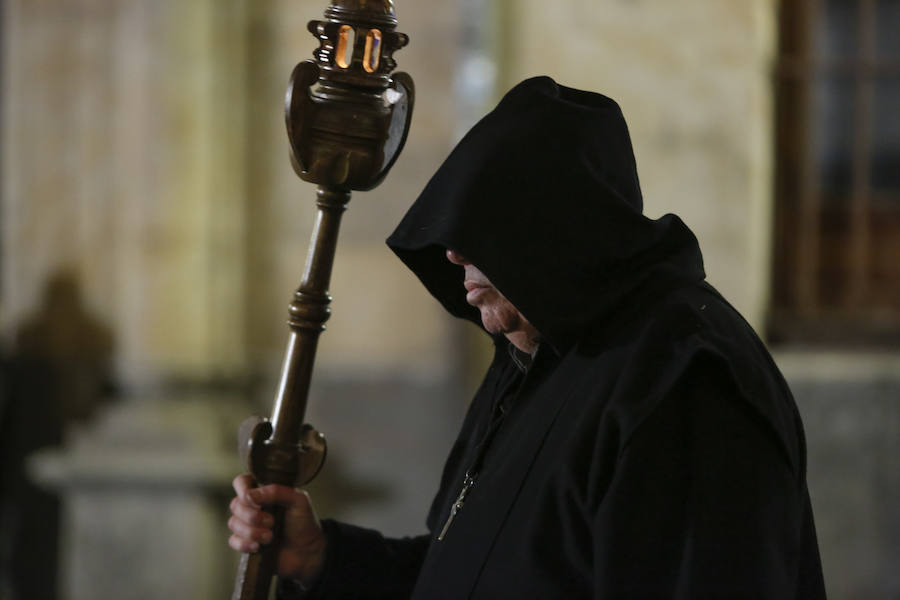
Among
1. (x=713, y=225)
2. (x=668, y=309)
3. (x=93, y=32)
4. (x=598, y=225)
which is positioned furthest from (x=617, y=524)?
(x=93, y=32)

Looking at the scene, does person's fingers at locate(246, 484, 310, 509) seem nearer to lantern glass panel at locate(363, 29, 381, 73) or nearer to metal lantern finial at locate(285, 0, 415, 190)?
metal lantern finial at locate(285, 0, 415, 190)

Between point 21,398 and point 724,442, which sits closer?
point 724,442

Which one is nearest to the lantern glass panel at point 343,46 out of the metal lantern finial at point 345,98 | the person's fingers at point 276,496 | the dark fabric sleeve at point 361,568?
the metal lantern finial at point 345,98

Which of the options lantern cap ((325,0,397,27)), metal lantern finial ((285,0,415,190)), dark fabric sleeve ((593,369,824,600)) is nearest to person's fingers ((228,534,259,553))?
metal lantern finial ((285,0,415,190))

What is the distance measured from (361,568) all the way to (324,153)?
2.38 feet

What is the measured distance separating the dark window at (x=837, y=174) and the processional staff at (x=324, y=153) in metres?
3.35

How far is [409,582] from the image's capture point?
87.9 inches

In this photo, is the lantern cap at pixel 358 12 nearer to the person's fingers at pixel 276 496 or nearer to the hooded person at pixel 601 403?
the hooded person at pixel 601 403

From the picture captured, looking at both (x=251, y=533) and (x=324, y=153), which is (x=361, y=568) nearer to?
(x=251, y=533)

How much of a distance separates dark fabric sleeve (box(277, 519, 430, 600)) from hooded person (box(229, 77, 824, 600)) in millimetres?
263

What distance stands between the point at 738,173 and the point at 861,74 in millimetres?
791

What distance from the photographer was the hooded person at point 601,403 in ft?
4.91

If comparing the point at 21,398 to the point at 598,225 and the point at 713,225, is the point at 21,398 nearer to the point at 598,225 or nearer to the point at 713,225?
the point at 713,225

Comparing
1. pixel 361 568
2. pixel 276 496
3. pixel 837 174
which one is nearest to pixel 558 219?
pixel 276 496
